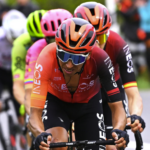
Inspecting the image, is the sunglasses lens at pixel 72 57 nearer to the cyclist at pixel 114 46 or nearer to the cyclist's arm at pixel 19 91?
the cyclist at pixel 114 46

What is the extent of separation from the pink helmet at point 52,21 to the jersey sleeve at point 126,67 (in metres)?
0.98

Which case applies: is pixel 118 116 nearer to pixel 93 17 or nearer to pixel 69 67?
pixel 69 67

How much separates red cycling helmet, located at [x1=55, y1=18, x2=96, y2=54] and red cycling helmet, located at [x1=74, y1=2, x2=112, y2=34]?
793mm

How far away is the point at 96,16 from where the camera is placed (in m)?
5.89

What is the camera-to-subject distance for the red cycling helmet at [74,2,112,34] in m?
5.83

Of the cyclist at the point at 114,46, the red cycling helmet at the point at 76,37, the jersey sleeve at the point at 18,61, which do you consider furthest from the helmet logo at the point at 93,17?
the jersey sleeve at the point at 18,61

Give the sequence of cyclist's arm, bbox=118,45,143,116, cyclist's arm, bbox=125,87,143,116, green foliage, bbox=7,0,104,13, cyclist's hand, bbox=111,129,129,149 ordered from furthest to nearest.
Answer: green foliage, bbox=7,0,104,13, cyclist's arm, bbox=118,45,143,116, cyclist's arm, bbox=125,87,143,116, cyclist's hand, bbox=111,129,129,149

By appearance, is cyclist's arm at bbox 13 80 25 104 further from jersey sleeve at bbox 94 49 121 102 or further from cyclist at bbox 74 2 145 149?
jersey sleeve at bbox 94 49 121 102

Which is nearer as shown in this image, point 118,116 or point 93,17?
point 118,116

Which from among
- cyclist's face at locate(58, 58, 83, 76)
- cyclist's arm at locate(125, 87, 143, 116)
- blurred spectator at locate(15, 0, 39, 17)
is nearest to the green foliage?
blurred spectator at locate(15, 0, 39, 17)

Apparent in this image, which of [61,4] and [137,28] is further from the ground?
[61,4]

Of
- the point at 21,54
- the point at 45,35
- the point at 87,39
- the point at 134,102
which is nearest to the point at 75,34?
the point at 87,39

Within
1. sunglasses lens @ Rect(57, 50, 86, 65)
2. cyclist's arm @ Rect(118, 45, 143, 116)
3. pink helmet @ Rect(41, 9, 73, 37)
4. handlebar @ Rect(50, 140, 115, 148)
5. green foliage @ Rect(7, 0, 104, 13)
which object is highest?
green foliage @ Rect(7, 0, 104, 13)

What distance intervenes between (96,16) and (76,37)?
39.4 inches
